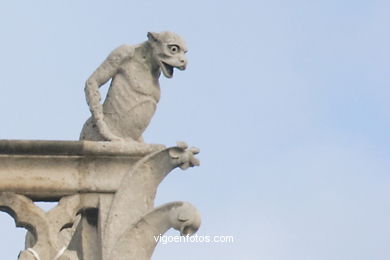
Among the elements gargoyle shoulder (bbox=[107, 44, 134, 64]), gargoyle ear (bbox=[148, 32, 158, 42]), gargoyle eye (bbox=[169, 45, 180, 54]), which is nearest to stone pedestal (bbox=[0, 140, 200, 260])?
gargoyle shoulder (bbox=[107, 44, 134, 64])

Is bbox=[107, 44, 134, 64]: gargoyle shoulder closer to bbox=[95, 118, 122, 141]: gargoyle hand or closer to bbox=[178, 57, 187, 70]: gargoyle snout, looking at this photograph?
bbox=[178, 57, 187, 70]: gargoyle snout

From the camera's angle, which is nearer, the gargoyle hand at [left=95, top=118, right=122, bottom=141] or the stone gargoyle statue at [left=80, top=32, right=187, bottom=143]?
the gargoyle hand at [left=95, top=118, right=122, bottom=141]

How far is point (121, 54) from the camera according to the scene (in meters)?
42.3

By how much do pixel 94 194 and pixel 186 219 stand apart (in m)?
1.05

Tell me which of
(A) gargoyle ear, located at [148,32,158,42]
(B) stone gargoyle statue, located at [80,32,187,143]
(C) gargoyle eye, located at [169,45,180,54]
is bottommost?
(B) stone gargoyle statue, located at [80,32,187,143]

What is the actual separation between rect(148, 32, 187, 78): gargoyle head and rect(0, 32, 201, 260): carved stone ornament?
2.97 feet

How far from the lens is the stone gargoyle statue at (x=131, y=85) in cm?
4194

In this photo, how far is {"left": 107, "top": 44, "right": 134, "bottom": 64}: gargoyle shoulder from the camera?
42.3 m

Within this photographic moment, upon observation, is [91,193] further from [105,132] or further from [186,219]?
[186,219]

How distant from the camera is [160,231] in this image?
41.2m

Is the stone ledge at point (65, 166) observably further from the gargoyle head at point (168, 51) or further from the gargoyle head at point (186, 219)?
the gargoyle head at point (168, 51)

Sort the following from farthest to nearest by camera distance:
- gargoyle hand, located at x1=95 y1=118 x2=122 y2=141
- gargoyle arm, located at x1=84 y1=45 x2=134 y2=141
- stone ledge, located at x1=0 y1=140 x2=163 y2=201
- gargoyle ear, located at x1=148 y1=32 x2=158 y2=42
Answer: gargoyle ear, located at x1=148 y1=32 x2=158 y2=42, gargoyle arm, located at x1=84 y1=45 x2=134 y2=141, gargoyle hand, located at x1=95 y1=118 x2=122 y2=141, stone ledge, located at x1=0 y1=140 x2=163 y2=201

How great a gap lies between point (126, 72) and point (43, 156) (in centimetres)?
153

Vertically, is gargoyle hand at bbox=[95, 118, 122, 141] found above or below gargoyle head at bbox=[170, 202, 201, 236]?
above
